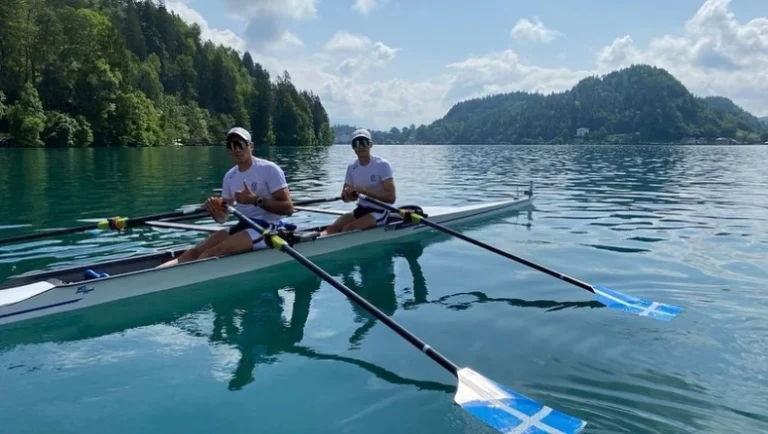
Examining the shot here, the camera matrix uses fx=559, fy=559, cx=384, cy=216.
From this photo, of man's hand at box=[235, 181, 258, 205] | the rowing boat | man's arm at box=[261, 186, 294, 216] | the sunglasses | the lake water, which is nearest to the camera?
the lake water

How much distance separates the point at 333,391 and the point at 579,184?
2307cm

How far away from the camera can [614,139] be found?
182 m

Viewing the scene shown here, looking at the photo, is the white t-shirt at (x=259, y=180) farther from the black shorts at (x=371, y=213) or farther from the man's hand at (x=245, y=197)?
the black shorts at (x=371, y=213)

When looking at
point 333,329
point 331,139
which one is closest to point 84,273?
point 333,329

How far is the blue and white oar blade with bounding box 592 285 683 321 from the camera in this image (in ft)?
23.1

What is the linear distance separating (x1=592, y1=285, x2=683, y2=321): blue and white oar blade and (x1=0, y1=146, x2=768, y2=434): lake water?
0.38ft

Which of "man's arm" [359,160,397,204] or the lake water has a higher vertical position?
"man's arm" [359,160,397,204]

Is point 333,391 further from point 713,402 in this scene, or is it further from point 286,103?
point 286,103

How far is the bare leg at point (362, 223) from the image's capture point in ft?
36.3

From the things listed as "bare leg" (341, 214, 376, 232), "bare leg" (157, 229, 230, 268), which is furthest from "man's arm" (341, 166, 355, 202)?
"bare leg" (157, 229, 230, 268)

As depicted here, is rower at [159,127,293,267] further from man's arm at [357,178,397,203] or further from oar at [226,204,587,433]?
oar at [226,204,587,433]

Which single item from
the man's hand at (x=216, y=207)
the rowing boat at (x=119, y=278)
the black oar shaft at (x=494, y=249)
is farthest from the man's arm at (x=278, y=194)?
the black oar shaft at (x=494, y=249)

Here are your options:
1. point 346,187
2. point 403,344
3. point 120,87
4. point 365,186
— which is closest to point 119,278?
point 403,344

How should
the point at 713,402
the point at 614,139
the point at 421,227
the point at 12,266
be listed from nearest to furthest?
1. the point at 713,402
2. the point at 12,266
3. the point at 421,227
4. the point at 614,139
